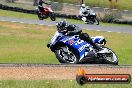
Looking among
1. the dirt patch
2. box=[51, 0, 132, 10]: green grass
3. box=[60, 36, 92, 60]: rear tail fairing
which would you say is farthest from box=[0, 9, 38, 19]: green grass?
the dirt patch

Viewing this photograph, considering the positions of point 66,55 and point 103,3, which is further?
point 103,3

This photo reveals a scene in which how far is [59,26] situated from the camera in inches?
599

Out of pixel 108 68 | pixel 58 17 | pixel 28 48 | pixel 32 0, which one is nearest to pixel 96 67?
pixel 108 68

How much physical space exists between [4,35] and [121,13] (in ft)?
57.6

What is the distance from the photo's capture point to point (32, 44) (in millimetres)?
22281

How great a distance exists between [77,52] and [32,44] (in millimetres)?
7586

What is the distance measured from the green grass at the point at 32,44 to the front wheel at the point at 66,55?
142 centimetres

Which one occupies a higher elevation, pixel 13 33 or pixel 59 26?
pixel 59 26

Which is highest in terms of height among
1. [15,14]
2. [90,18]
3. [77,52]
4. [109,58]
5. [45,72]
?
[45,72]

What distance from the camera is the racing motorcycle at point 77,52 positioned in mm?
15031

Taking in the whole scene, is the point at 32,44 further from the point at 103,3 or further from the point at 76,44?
the point at 103,3

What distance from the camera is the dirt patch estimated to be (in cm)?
1076

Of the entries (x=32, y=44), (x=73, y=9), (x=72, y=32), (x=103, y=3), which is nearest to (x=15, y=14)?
(x=73, y=9)

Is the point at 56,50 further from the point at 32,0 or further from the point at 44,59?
the point at 32,0
